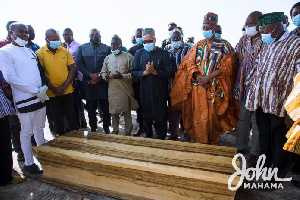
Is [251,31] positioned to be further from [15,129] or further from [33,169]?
[15,129]

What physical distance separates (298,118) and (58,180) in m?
2.70

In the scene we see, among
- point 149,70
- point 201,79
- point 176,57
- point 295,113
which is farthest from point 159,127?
point 295,113

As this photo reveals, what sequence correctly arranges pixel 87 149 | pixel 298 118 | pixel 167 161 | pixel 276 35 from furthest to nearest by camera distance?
pixel 87 149
pixel 276 35
pixel 167 161
pixel 298 118

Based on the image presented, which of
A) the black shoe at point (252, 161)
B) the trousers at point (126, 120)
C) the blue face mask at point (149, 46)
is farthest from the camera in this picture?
the trousers at point (126, 120)

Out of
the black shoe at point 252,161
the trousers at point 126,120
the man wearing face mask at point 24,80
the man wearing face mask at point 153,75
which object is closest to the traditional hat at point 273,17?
the man wearing face mask at point 153,75

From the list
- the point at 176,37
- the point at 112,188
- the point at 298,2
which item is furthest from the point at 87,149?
the point at 298,2

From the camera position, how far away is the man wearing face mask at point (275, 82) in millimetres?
2244

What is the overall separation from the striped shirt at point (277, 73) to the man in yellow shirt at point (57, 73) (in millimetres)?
2893

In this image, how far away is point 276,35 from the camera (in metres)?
2.42

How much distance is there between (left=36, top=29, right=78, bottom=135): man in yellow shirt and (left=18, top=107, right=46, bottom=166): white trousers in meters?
0.51

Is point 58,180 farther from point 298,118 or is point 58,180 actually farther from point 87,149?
point 298,118

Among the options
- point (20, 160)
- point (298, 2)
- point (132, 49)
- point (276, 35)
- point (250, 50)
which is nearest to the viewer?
point (276, 35)

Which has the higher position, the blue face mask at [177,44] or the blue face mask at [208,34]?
the blue face mask at [208,34]

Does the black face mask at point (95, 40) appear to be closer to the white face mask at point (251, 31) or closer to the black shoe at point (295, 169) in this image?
the white face mask at point (251, 31)
